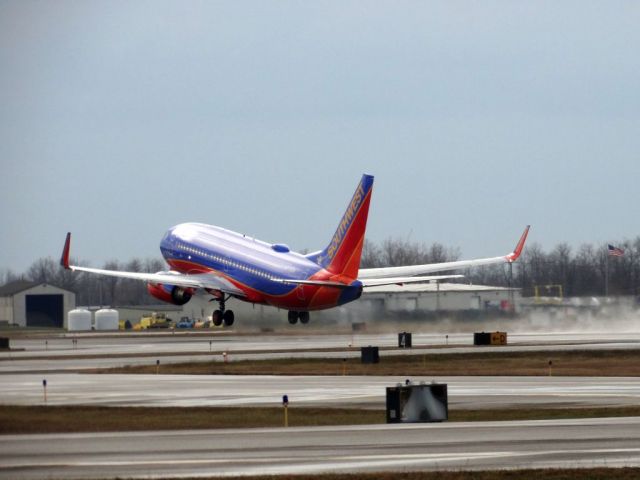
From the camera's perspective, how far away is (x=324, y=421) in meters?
42.6

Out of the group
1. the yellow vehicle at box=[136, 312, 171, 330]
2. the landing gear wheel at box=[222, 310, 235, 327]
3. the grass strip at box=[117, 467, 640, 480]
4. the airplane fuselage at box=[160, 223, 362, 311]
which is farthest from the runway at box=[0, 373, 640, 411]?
the yellow vehicle at box=[136, 312, 171, 330]

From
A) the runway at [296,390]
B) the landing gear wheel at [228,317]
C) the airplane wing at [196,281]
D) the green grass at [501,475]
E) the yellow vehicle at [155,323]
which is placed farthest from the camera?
the yellow vehicle at [155,323]

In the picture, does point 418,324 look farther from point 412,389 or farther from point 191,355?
point 412,389

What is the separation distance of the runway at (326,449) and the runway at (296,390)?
330 inches

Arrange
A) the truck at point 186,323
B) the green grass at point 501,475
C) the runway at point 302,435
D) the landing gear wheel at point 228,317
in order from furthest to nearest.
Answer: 1. the truck at point 186,323
2. the landing gear wheel at point 228,317
3. the runway at point 302,435
4. the green grass at point 501,475

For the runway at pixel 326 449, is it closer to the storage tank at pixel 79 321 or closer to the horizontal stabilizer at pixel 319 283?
the horizontal stabilizer at pixel 319 283

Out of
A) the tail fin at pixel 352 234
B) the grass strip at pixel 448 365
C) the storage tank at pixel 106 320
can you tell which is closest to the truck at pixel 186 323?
the storage tank at pixel 106 320

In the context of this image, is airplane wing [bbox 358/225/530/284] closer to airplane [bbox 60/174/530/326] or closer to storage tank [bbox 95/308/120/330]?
airplane [bbox 60/174/530/326]

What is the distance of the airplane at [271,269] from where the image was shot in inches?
3942

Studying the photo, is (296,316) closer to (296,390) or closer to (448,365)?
(448,365)

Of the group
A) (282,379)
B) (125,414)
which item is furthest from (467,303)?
(125,414)

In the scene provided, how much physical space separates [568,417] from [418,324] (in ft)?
237

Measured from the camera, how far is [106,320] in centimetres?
17888

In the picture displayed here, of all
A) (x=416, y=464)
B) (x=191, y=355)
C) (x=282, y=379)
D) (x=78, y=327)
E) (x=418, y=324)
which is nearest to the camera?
(x=416, y=464)
